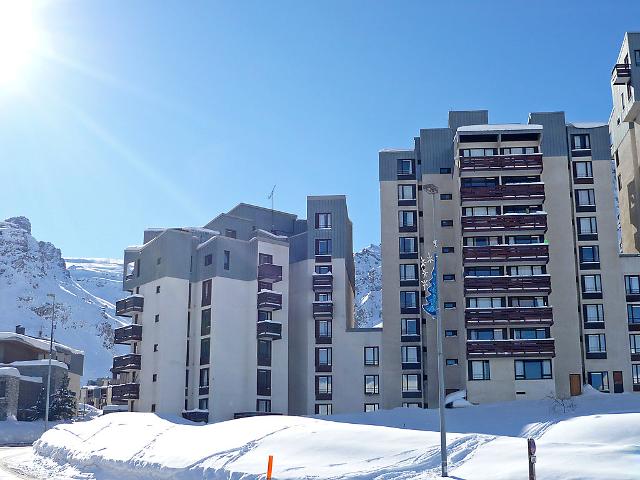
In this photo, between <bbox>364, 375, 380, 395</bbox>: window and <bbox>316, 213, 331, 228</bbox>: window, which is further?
<bbox>316, 213, 331, 228</bbox>: window

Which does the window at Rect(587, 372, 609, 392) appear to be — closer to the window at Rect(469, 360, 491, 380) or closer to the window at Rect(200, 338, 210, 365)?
the window at Rect(469, 360, 491, 380)

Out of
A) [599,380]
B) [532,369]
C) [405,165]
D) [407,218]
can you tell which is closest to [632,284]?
[599,380]

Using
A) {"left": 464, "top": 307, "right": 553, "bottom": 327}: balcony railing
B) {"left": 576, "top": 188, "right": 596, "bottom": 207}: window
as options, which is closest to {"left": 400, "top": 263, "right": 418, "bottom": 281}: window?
{"left": 464, "top": 307, "right": 553, "bottom": 327}: balcony railing

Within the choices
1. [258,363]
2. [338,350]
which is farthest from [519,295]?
[258,363]

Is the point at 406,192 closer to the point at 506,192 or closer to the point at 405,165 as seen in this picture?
the point at 405,165

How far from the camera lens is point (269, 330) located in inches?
3216

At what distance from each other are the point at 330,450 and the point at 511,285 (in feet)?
146

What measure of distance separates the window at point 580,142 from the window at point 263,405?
40.3 meters

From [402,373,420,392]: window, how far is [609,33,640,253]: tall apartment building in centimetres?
2714

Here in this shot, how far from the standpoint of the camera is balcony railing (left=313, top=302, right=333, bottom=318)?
278 feet

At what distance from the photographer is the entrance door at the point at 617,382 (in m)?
76.3

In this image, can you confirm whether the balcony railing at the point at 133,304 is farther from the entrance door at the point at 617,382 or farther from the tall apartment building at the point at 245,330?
the entrance door at the point at 617,382

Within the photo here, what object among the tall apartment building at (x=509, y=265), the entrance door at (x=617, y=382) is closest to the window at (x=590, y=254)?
the tall apartment building at (x=509, y=265)

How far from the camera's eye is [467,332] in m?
75.1
